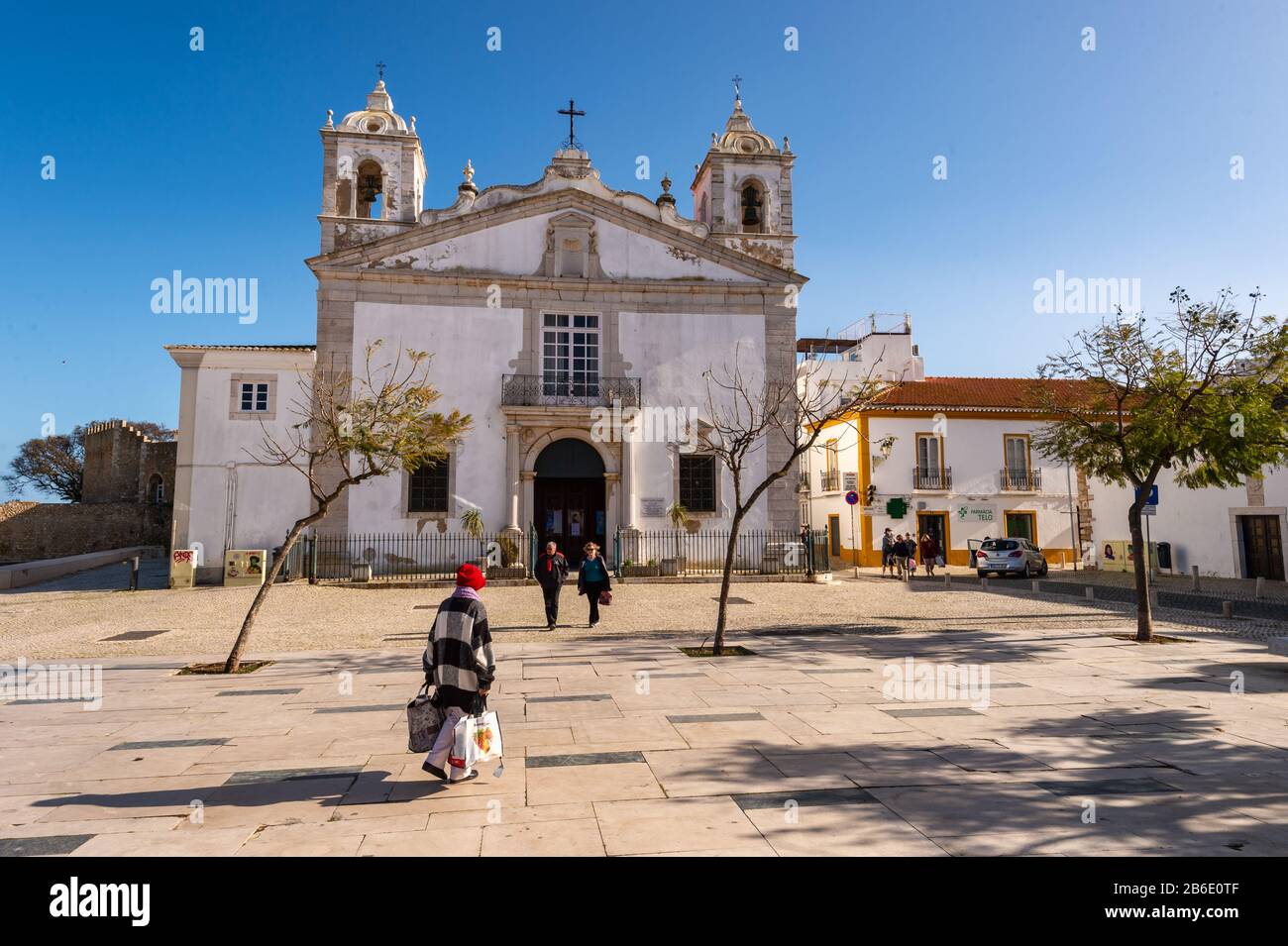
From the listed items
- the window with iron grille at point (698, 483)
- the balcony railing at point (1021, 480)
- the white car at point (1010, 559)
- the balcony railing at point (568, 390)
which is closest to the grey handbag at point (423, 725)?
the balcony railing at point (568, 390)

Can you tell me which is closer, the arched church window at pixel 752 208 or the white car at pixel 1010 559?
the white car at pixel 1010 559

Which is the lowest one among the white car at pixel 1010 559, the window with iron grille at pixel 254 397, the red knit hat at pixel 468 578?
the white car at pixel 1010 559

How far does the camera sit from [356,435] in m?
12.5

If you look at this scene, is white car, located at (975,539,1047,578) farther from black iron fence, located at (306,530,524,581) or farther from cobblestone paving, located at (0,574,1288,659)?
black iron fence, located at (306,530,524,581)

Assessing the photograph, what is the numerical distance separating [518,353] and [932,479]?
53.1 ft

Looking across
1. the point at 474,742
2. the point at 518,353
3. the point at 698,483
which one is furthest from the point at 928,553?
the point at 474,742

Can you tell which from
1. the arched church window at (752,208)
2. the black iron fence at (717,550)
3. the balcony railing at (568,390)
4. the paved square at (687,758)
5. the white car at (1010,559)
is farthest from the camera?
the arched church window at (752,208)

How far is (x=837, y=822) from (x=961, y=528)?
2659 cm

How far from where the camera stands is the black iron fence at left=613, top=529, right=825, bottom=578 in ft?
68.9

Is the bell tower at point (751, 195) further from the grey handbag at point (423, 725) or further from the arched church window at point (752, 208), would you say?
the grey handbag at point (423, 725)

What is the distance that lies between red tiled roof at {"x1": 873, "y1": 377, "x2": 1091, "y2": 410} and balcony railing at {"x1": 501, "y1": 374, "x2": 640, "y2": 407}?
10179 mm

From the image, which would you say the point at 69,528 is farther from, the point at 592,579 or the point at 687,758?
the point at 687,758

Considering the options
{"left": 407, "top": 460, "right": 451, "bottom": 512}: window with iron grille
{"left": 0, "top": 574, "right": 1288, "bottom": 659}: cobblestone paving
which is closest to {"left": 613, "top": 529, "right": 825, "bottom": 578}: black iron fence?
{"left": 0, "top": 574, "right": 1288, "bottom": 659}: cobblestone paving

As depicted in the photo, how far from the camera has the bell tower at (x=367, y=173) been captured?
22.7 m
